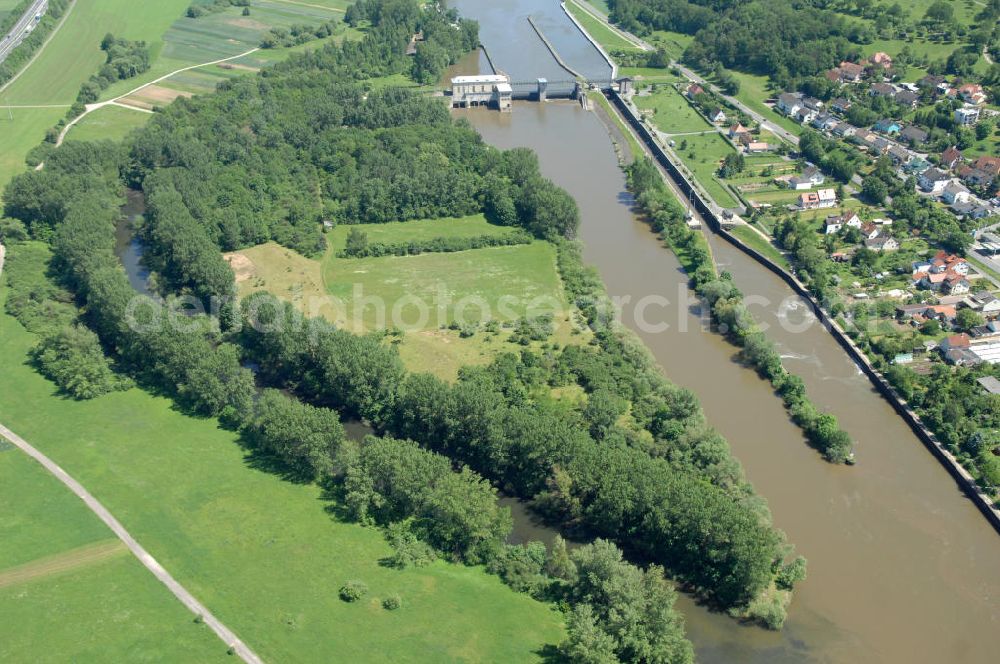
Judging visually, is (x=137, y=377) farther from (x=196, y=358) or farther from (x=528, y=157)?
(x=528, y=157)

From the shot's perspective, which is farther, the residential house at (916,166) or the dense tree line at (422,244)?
the residential house at (916,166)

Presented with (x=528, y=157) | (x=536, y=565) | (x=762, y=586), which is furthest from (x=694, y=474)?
(x=528, y=157)

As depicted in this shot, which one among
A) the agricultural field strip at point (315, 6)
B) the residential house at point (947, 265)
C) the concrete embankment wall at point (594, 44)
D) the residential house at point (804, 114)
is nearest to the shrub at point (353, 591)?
the residential house at point (947, 265)

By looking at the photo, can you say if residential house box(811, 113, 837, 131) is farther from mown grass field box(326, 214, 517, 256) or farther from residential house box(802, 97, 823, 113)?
mown grass field box(326, 214, 517, 256)

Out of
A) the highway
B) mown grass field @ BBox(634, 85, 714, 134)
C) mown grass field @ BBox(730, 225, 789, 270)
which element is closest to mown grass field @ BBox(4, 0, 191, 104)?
the highway

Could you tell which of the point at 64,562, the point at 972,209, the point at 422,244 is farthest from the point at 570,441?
the point at 972,209

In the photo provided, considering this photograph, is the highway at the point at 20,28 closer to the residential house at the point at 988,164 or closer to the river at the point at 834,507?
the river at the point at 834,507
